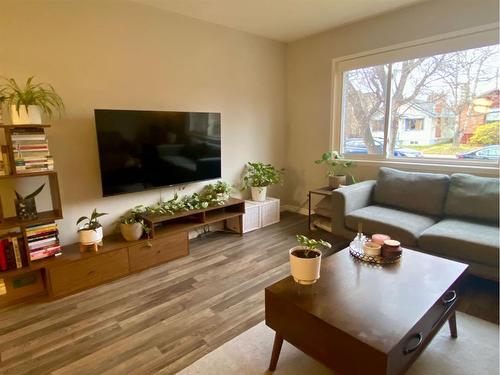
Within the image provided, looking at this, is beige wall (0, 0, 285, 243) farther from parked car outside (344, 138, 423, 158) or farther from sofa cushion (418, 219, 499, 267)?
sofa cushion (418, 219, 499, 267)

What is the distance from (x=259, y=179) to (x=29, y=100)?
246 cm

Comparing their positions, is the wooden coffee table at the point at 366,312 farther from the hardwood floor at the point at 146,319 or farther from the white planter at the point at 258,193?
the white planter at the point at 258,193

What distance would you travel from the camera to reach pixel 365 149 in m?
3.63

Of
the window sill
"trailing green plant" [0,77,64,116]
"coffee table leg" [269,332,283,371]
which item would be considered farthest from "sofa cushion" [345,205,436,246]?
"trailing green plant" [0,77,64,116]

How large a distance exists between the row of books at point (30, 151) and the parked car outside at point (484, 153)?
3644 millimetres

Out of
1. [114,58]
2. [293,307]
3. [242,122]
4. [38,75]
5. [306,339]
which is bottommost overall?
[306,339]

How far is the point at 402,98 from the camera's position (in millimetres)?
3252

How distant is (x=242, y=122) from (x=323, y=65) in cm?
127

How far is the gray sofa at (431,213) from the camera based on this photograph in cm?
215

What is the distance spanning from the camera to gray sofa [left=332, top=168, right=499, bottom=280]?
2152 mm

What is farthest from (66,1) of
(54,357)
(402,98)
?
(402,98)

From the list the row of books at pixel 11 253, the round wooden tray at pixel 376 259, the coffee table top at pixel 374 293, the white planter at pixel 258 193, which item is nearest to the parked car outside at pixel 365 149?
the white planter at pixel 258 193

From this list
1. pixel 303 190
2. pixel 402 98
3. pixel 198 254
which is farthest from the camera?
pixel 303 190

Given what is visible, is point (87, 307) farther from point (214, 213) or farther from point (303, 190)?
point (303, 190)
